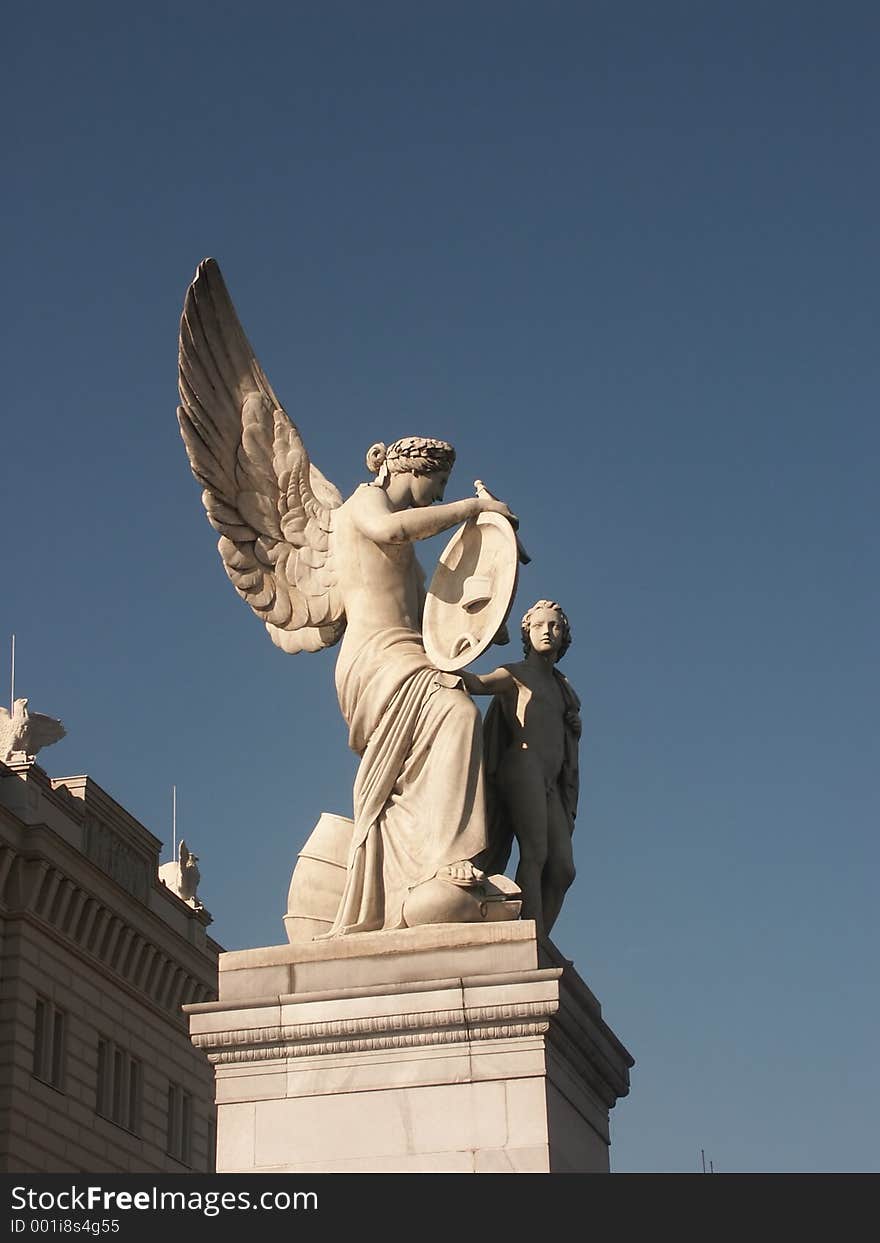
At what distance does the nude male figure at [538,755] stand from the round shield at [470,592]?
Result: 366 millimetres

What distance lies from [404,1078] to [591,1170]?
55.7 inches

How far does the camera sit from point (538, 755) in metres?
11.6

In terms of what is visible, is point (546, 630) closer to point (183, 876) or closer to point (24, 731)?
point (24, 731)

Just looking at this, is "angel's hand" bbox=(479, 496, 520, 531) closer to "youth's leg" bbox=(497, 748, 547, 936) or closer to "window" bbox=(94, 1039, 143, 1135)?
"youth's leg" bbox=(497, 748, 547, 936)

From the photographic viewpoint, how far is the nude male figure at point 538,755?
11469 mm

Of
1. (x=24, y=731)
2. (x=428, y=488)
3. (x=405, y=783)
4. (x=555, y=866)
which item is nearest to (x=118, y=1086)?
(x=24, y=731)

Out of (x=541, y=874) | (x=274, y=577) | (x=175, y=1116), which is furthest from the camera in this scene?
(x=175, y=1116)

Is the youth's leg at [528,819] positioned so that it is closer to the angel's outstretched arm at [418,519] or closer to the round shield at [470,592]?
the round shield at [470,592]

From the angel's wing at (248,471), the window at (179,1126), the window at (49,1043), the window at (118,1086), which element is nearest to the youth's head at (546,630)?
the angel's wing at (248,471)

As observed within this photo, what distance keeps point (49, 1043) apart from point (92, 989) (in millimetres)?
2871

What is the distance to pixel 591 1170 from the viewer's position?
10.7 metres
